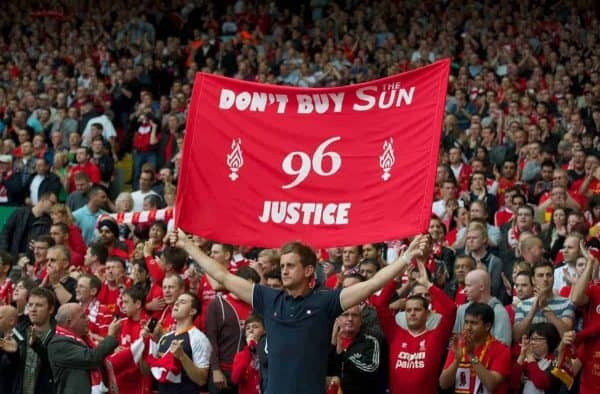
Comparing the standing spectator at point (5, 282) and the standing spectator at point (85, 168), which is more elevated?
the standing spectator at point (85, 168)

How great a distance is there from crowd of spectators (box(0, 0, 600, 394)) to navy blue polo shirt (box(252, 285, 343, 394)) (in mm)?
108

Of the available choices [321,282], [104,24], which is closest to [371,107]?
[321,282]

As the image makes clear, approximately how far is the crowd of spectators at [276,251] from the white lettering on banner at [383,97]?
1.13 m

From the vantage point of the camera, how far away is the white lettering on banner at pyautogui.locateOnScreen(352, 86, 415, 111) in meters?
8.70

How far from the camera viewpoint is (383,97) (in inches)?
345

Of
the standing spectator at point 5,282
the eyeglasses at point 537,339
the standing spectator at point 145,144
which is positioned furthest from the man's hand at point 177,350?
the standing spectator at point 145,144

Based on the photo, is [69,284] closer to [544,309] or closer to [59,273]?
[59,273]

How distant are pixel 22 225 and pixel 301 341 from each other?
27.6 feet

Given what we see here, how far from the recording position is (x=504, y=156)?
16484 mm

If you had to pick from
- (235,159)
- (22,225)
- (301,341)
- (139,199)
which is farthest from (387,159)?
(22,225)

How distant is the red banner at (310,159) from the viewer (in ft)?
27.9

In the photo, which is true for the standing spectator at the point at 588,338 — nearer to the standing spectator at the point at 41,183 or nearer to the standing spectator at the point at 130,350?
the standing spectator at the point at 130,350

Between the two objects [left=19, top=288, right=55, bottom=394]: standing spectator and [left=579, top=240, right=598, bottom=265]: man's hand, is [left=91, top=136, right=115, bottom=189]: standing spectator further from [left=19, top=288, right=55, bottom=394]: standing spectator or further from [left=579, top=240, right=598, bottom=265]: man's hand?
[left=579, top=240, right=598, bottom=265]: man's hand

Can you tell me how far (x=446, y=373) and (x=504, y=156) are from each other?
771 cm
